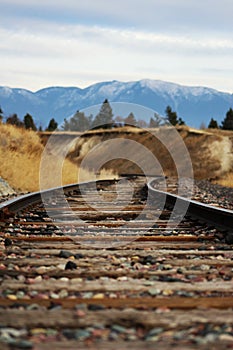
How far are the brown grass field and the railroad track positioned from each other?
853 centimetres

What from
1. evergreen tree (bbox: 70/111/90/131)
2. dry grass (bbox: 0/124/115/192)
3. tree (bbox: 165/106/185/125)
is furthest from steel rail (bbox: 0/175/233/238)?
tree (bbox: 165/106/185/125)

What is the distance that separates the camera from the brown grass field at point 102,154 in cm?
1423

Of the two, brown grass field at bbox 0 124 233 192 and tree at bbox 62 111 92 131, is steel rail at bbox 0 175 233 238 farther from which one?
tree at bbox 62 111 92 131

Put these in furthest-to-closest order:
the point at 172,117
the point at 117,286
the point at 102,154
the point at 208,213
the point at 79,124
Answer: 1. the point at 79,124
2. the point at 172,117
3. the point at 102,154
4. the point at 208,213
5. the point at 117,286

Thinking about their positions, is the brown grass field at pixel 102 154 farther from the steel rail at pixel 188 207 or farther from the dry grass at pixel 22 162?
the steel rail at pixel 188 207

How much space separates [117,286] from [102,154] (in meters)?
51.2

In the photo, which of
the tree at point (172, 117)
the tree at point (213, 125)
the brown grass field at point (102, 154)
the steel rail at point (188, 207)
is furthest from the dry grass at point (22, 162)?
the tree at point (172, 117)

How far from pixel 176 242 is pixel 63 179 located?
1273 cm

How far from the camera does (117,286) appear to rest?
2.79m

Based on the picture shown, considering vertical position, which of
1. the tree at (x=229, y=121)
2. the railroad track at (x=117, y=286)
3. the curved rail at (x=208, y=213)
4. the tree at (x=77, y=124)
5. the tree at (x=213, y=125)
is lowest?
the railroad track at (x=117, y=286)

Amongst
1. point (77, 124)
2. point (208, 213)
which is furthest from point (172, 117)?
point (208, 213)

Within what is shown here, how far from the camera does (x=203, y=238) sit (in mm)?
4781

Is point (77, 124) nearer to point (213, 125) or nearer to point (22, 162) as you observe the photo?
point (213, 125)

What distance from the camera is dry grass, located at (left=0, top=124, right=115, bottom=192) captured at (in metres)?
13.6
